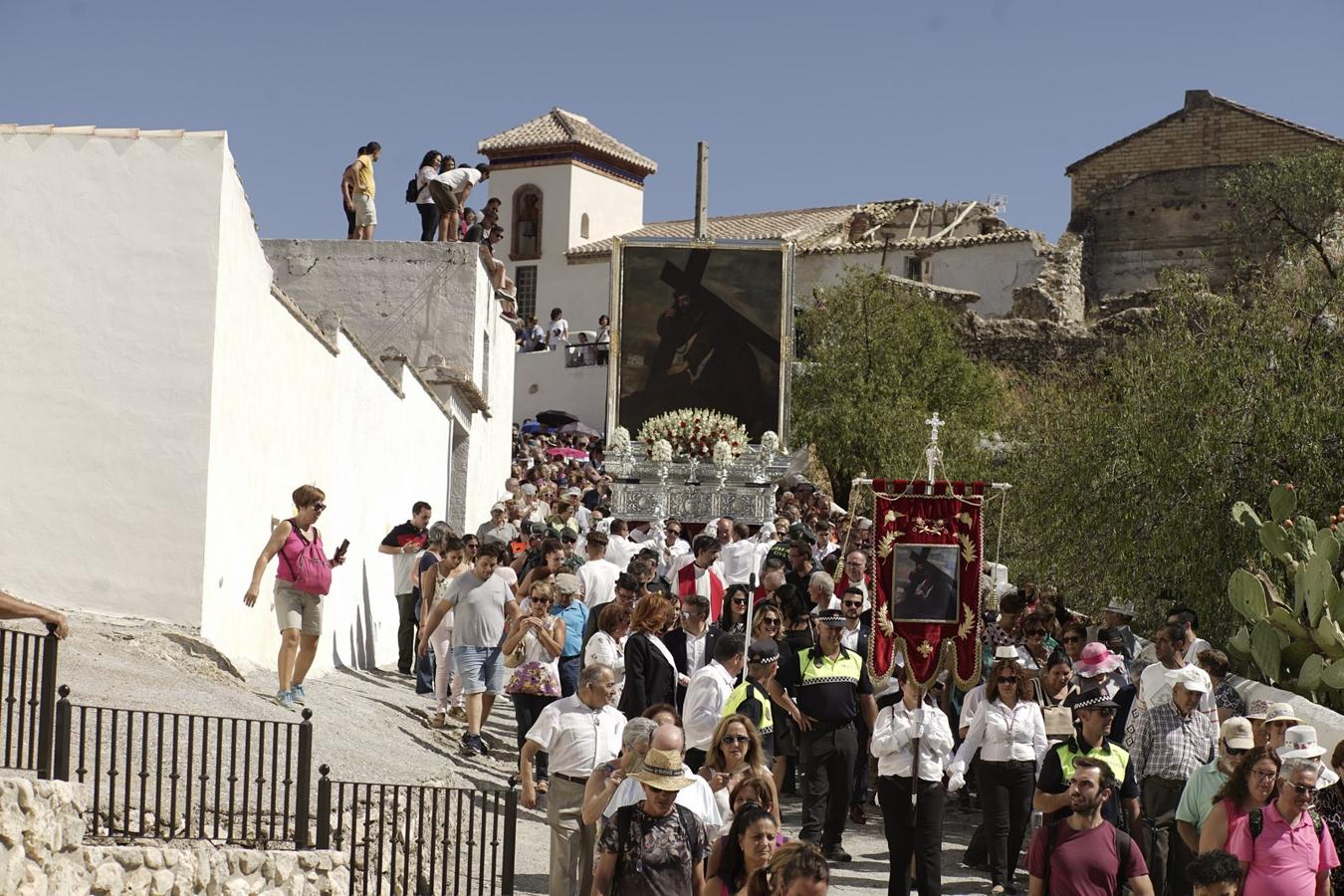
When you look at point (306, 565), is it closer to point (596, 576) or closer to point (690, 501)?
point (596, 576)

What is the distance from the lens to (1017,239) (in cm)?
5059

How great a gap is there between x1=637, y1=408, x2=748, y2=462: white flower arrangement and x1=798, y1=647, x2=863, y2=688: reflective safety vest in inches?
607

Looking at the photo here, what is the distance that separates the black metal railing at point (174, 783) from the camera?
7.93m

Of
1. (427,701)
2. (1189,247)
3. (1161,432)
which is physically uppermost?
(1189,247)

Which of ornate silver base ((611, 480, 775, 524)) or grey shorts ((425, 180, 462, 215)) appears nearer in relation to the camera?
grey shorts ((425, 180, 462, 215))

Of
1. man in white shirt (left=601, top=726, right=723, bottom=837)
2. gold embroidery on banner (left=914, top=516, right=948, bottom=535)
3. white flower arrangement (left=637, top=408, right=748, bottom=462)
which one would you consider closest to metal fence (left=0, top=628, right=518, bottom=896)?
man in white shirt (left=601, top=726, right=723, bottom=837)

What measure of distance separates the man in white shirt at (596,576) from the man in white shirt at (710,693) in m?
3.98

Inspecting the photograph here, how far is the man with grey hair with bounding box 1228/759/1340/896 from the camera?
7.72 metres

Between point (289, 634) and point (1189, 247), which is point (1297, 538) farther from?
point (1189, 247)

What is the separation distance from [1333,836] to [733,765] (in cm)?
292

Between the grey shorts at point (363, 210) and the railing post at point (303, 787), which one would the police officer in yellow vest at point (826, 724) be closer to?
the railing post at point (303, 787)

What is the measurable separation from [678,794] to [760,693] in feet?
8.74

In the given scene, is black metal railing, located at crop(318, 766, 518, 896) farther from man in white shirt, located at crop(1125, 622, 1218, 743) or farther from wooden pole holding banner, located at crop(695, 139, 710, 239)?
wooden pole holding banner, located at crop(695, 139, 710, 239)

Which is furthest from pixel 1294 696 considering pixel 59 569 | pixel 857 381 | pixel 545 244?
pixel 545 244
